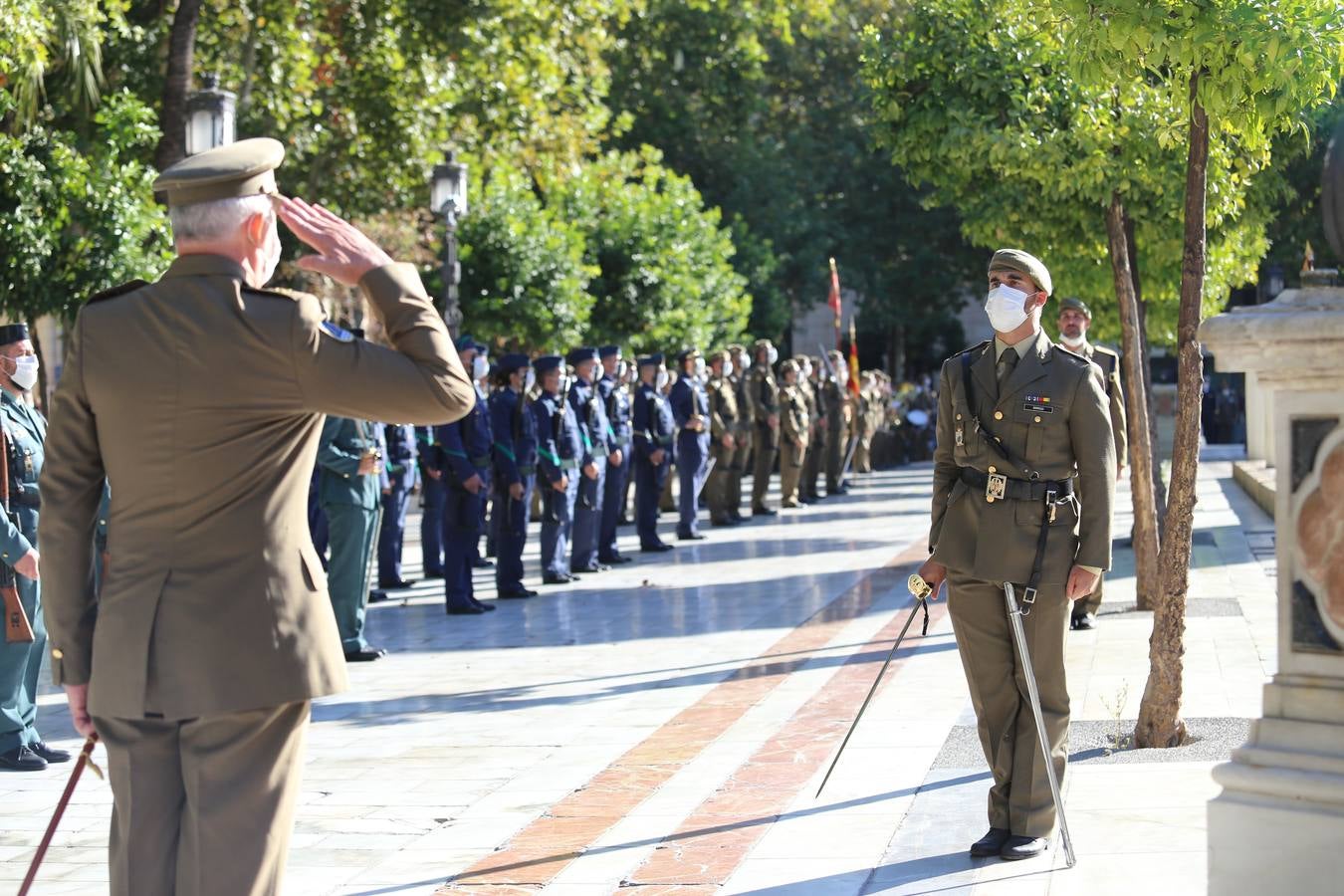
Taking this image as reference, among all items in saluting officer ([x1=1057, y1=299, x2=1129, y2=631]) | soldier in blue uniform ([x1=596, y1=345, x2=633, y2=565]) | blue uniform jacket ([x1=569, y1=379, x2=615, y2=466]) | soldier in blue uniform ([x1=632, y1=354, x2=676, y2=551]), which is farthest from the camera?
soldier in blue uniform ([x1=632, y1=354, x2=676, y2=551])

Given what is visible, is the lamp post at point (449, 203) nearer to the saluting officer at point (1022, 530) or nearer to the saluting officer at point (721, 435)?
the saluting officer at point (721, 435)

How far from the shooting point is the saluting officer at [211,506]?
11.7ft

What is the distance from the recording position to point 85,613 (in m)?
3.75

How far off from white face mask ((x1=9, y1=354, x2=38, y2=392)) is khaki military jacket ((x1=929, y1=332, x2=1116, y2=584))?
14.8 ft

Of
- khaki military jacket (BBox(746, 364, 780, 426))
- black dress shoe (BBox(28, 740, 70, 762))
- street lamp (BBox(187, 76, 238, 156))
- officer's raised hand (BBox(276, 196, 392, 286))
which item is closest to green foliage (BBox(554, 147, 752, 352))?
khaki military jacket (BBox(746, 364, 780, 426))

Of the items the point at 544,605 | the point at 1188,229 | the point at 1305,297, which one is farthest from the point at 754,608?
the point at 1305,297

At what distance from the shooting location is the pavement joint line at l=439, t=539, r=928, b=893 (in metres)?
5.99

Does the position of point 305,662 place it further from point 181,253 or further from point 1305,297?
point 1305,297

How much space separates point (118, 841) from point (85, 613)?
0.49 meters

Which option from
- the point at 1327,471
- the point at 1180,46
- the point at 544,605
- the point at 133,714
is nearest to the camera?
the point at 133,714

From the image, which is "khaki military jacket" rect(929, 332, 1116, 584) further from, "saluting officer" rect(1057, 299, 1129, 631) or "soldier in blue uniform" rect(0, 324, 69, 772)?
"saluting officer" rect(1057, 299, 1129, 631)

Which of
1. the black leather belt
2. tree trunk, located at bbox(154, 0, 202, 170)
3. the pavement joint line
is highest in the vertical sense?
tree trunk, located at bbox(154, 0, 202, 170)

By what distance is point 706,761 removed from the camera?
24.9 feet

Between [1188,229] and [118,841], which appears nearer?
[118,841]
